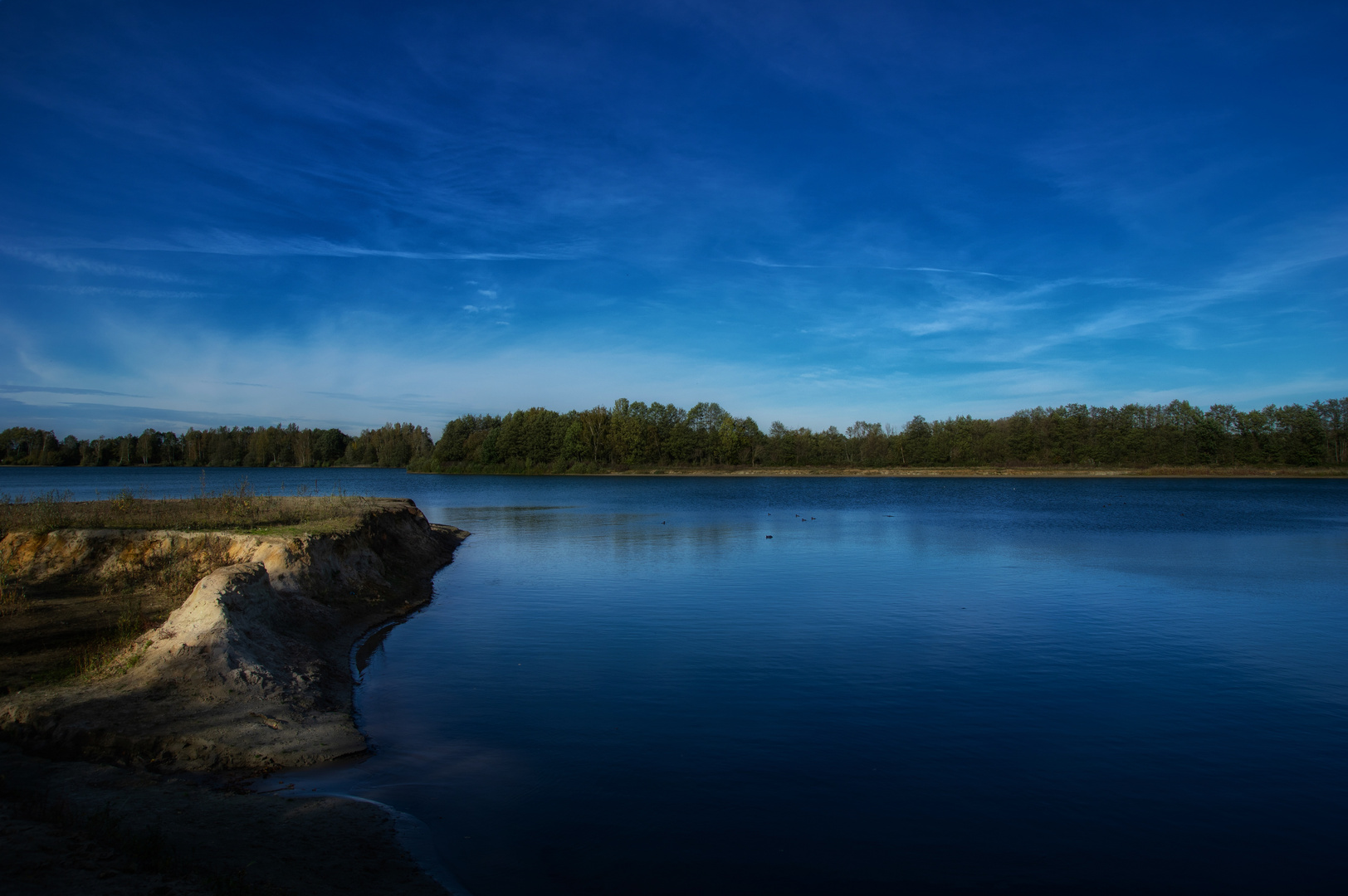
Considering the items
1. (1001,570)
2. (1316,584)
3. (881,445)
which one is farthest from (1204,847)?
(881,445)

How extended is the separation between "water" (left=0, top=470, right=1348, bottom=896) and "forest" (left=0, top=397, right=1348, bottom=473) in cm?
11770

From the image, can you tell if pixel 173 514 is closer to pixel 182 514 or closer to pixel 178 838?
pixel 182 514

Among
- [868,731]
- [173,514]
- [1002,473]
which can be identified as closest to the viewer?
[868,731]

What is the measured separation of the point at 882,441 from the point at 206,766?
6045 inches

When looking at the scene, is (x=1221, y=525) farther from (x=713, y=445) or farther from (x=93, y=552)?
(x=713, y=445)

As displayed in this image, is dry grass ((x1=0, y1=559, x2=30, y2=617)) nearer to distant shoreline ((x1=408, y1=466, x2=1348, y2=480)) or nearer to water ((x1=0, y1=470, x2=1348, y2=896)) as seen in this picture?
water ((x1=0, y1=470, x2=1348, y2=896))

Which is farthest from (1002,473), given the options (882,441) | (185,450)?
(185,450)

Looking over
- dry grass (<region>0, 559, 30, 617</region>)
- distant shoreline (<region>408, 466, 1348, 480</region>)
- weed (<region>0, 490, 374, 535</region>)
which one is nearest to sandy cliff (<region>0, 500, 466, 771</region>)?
dry grass (<region>0, 559, 30, 617</region>)

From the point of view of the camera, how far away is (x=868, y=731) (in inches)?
397

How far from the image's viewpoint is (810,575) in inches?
948

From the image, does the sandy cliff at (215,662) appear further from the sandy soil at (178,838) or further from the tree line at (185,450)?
the tree line at (185,450)

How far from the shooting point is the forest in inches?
5012

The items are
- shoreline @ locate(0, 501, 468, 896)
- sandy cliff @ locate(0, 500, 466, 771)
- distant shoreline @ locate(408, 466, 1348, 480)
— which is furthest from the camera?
distant shoreline @ locate(408, 466, 1348, 480)

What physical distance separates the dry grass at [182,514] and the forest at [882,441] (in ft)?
363
